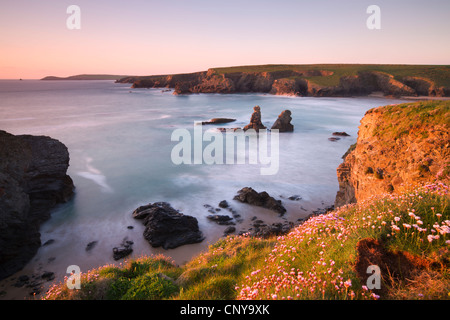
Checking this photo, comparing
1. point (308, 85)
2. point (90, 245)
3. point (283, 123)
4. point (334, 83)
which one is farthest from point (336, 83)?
point (90, 245)

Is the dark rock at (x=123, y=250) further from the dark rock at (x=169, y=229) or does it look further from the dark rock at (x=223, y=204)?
the dark rock at (x=223, y=204)

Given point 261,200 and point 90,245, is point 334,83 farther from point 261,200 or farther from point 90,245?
point 90,245

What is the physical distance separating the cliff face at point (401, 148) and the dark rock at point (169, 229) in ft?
26.1

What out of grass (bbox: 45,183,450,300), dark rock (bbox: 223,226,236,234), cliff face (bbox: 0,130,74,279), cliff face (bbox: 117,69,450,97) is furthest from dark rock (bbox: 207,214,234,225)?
cliff face (bbox: 117,69,450,97)

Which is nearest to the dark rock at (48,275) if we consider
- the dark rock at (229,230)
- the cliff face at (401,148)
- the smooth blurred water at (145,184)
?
the smooth blurred water at (145,184)

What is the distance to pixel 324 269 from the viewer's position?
4.26 metres

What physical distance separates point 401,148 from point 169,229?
10.7 metres

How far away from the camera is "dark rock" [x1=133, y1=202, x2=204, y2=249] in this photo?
12.1 m

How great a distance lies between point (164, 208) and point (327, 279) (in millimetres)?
11484

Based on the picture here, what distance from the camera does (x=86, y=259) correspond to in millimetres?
11391

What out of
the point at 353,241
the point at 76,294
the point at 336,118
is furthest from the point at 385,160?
the point at 336,118

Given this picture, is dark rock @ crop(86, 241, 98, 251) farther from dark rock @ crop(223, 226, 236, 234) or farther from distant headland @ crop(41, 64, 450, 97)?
distant headland @ crop(41, 64, 450, 97)

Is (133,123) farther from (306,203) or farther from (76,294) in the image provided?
(76,294)

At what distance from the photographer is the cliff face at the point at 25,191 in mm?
10863
